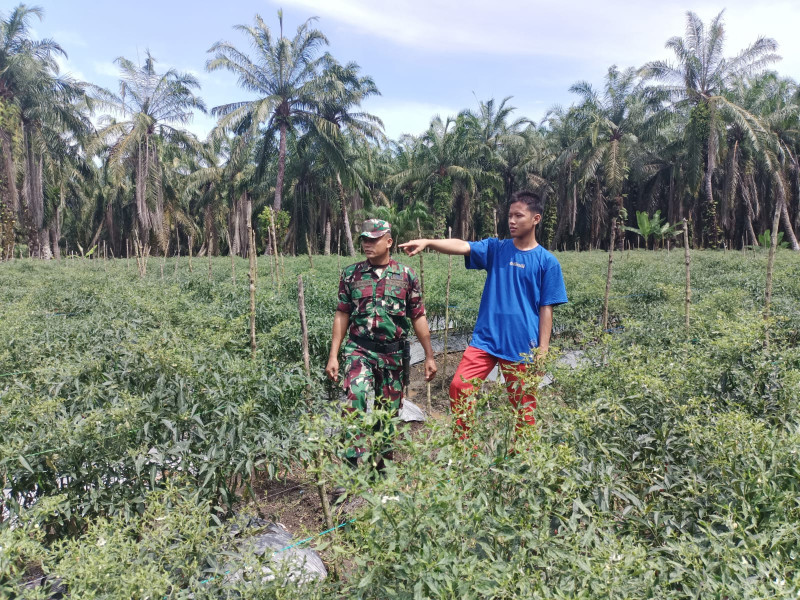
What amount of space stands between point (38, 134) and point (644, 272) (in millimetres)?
25761

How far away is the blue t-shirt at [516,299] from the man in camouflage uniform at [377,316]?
0.41 meters

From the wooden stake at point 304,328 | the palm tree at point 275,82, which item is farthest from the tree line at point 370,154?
the wooden stake at point 304,328

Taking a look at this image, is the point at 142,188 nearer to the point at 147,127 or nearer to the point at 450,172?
the point at 147,127

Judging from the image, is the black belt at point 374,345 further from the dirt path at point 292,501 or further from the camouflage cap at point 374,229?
the camouflage cap at point 374,229

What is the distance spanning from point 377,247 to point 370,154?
26081 mm

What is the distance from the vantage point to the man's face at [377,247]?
10.9 feet

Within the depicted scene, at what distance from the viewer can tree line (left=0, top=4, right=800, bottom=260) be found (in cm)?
2288

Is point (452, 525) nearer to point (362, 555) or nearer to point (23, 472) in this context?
point (362, 555)

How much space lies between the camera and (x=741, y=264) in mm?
12469

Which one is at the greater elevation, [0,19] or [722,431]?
[0,19]

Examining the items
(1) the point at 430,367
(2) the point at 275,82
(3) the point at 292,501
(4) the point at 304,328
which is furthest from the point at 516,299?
(2) the point at 275,82

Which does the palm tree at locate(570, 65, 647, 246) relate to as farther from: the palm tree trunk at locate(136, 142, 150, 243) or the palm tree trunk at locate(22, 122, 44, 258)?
the palm tree trunk at locate(22, 122, 44, 258)

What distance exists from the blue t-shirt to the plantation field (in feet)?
1.28

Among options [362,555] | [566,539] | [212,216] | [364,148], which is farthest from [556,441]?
[212,216]
